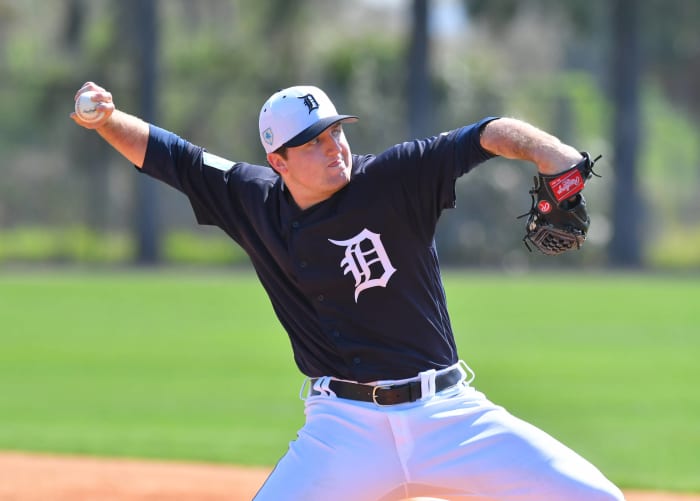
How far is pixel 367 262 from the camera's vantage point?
414 cm

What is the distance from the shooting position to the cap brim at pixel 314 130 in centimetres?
415

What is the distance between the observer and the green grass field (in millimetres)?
8414

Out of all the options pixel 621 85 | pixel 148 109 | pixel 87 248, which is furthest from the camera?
pixel 87 248

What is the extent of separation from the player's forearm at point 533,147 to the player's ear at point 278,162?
31.5 inches

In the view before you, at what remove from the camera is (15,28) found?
50.5 metres

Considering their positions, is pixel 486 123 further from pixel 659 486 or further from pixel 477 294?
pixel 477 294

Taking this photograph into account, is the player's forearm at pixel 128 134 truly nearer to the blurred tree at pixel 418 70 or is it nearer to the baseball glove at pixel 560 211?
the baseball glove at pixel 560 211

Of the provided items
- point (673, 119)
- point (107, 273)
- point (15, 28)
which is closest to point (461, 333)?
point (107, 273)

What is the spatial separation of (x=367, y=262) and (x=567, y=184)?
757 millimetres

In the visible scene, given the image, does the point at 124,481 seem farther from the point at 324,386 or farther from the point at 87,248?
the point at 87,248

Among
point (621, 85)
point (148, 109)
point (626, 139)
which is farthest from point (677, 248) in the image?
point (148, 109)

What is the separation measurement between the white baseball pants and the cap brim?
0.93 meters

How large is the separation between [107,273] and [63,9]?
11.7 metres

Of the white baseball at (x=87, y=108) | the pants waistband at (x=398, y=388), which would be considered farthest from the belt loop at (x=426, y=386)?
the white baseball at (x=87, y=108)
